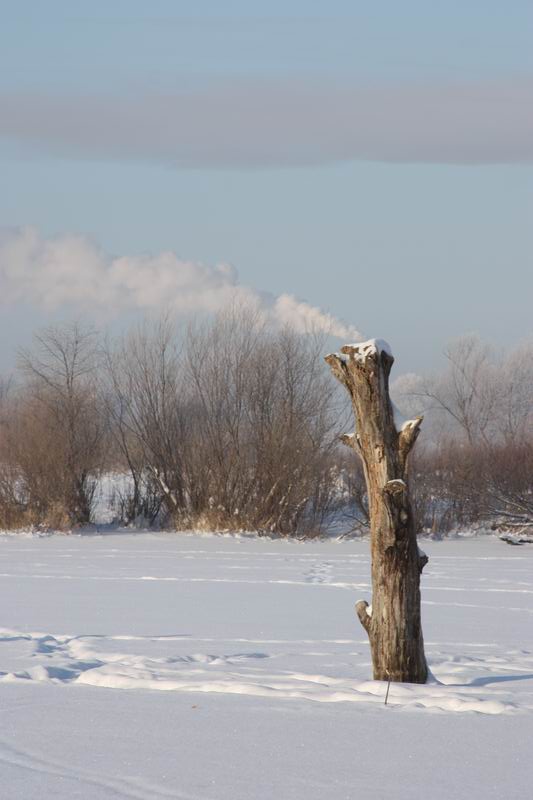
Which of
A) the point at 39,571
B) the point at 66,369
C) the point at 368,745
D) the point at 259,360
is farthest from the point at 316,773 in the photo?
the point at 66,369

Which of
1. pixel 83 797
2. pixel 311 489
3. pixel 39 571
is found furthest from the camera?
pixel 311 489

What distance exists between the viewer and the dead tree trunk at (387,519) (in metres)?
6.88

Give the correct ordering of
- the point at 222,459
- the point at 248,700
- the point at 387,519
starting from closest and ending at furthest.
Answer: the point at 248,700, the point at 387,519, the point at 222,459

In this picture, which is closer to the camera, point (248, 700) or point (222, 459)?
point (248, 700)

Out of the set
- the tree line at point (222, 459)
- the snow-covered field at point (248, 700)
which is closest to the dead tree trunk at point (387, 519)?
the snow-covered field at point (248, 700)

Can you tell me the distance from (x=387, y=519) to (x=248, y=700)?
1577 millimetres

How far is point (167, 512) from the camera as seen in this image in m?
26.8

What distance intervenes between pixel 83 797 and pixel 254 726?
1415 millimetres

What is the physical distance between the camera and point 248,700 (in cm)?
598

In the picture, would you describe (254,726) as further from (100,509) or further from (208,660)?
(100,509)

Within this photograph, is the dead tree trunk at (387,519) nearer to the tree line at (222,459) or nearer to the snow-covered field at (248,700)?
the snow-covered field at (248,700)

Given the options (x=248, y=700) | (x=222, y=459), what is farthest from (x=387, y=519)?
(x=222, y=459)

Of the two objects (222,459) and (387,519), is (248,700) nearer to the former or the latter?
(387,519)

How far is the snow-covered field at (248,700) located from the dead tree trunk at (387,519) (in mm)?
251
